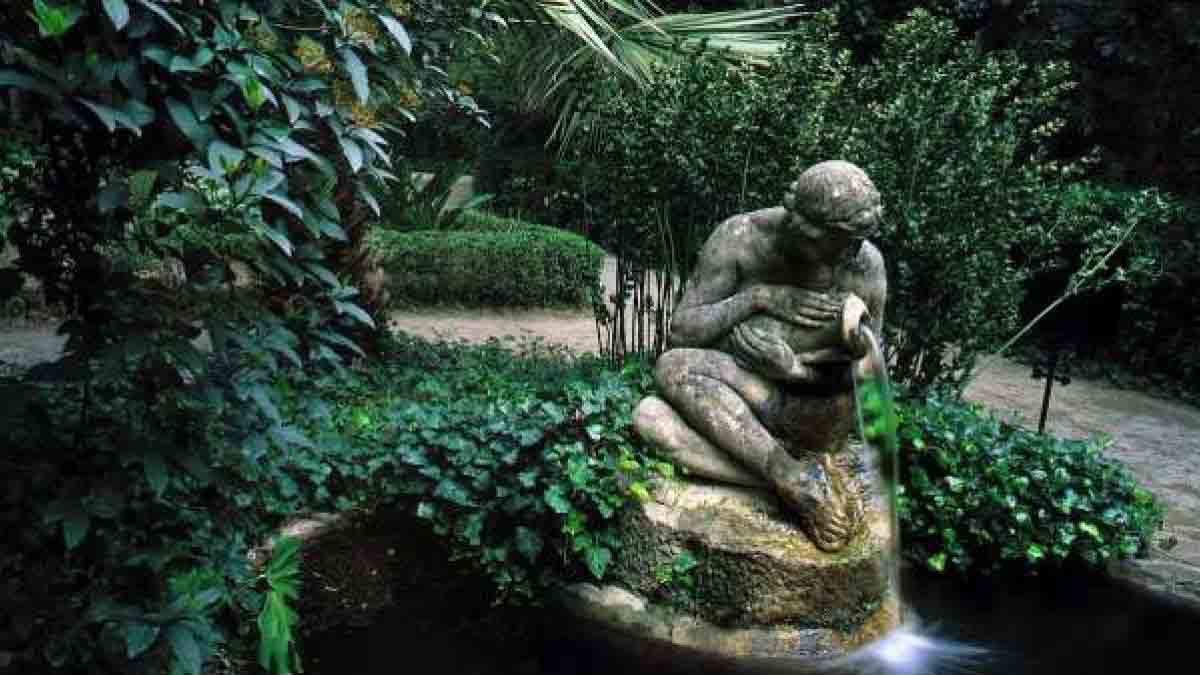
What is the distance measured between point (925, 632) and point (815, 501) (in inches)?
33.6

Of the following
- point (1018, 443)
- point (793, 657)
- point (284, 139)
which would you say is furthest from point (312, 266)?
point (1018, 443)

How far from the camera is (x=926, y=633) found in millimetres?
4125

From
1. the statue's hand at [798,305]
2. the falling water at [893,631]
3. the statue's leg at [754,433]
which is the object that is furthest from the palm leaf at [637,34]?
the falling water at [893,631]

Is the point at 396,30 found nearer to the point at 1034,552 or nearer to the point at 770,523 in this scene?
the point at 770,523

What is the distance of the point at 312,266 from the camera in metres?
2.64

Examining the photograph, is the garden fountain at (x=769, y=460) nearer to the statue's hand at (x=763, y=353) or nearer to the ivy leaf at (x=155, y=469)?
the statue's hand at (x=763, y=353)

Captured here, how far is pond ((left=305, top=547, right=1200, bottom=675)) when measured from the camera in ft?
12.2

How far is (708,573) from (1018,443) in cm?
194

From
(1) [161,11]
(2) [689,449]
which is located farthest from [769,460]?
(1) [161,11]

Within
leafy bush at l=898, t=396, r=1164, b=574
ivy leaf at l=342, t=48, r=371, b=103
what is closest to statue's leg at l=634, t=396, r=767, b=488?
leafy bush at l=898, t=396, r=1164, b=574

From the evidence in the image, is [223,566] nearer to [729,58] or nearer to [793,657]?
[793,657]

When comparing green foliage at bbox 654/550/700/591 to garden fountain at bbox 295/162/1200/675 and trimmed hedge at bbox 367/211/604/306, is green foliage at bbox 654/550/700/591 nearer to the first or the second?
garden fountain at bbox 295/162/1200/675

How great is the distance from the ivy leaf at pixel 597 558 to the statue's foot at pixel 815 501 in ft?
2.28

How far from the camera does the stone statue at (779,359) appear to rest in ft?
12.4
